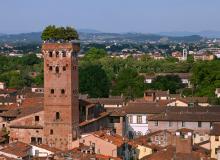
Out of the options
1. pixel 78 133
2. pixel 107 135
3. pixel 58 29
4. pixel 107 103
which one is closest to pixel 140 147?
pixel 107 135

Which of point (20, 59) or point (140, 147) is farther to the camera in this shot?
point (20, 59)

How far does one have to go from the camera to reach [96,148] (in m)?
45.8

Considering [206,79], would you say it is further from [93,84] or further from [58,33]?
[58,33]

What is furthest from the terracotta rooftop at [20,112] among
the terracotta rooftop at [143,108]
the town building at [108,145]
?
the terracotta rooftop at [143,108]

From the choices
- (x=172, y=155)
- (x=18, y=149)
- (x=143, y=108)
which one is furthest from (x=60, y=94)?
(x=143, y=108)

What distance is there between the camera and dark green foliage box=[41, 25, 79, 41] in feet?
170

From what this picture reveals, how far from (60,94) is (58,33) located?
4.53 m

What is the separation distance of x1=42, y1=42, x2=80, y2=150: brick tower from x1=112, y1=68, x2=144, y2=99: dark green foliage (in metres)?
30.3

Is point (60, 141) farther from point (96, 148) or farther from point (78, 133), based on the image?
point (96, 148)

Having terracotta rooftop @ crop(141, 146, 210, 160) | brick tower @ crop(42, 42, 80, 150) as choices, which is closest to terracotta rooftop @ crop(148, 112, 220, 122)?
brick tower @ crop(42, 42, 80, 150)

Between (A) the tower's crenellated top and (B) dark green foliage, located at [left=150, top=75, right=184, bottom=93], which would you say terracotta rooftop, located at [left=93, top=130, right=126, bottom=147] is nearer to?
(A) the tower's crenellated top

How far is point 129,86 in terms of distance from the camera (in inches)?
3472

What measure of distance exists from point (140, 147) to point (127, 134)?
13543mm

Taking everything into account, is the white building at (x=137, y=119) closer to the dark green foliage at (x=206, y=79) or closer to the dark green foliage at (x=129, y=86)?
the dark green foliage at (x=129, y=86)
